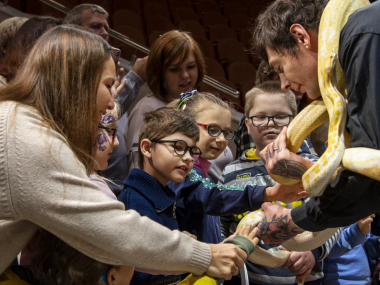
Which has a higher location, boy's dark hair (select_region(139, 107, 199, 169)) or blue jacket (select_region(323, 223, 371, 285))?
boy's dark hair (select_region(139, 107, 199, 169))

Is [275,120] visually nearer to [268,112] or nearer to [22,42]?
[268,112]

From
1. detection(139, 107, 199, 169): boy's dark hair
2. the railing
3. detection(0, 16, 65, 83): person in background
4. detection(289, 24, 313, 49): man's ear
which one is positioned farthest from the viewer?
the railing

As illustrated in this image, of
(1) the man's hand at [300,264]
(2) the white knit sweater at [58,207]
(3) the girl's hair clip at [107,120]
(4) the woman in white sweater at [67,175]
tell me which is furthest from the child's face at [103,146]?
(1) the man's hand at [300,264]

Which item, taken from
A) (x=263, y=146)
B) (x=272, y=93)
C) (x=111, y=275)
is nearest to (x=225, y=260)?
(x=111, y=275)

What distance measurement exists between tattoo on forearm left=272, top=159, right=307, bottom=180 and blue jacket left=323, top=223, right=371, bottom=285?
2.78ft

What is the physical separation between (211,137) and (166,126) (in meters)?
0.47

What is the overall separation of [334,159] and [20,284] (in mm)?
1198

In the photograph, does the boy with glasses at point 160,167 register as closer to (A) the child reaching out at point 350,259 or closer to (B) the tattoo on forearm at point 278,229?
(B) the tattoo on forearm at point 278,229

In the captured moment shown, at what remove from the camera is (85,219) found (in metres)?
1.19

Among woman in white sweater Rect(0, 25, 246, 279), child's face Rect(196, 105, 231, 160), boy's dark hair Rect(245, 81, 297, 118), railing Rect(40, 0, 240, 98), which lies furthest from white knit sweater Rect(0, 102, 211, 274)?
railing Rect(40, 0, 240, 98)

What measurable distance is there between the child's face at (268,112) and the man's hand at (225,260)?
3.64 ft

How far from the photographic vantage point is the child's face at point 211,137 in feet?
7.65

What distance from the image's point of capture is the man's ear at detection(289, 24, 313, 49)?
178 centimetres

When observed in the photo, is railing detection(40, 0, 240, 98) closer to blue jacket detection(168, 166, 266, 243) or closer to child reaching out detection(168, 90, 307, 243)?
child reaching out detection(168, 90, 307, 243)
